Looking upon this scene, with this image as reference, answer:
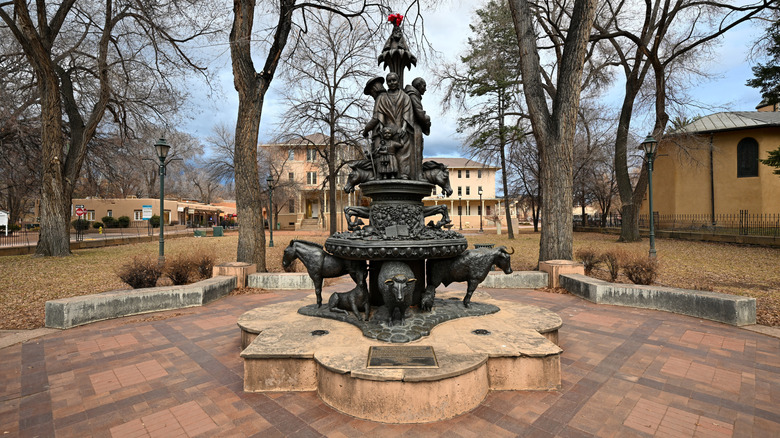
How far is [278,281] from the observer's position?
28.2ft

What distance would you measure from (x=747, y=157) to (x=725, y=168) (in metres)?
1.57

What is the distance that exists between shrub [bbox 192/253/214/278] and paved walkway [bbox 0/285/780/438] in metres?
3.98

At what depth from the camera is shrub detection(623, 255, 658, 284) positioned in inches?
309

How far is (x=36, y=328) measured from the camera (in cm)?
551

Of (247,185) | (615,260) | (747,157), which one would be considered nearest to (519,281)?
(615,260)

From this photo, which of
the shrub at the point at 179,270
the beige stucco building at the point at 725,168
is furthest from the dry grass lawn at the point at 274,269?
the beige stucco building at the point at 725,168

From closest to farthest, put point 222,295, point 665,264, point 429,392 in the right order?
point 429,392 < point 222,295 < point 665,264

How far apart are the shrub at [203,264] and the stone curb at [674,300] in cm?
934

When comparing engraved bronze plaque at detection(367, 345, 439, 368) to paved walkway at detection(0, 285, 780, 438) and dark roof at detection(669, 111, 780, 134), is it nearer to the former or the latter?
paved walkway at detection(0, 285, 780, 438)

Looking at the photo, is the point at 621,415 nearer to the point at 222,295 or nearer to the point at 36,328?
the point at 222,295

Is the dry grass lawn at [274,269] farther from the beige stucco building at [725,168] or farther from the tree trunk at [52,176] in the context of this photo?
the beige stucco building at [725,168]

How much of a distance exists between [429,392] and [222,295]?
→ 6406 millimetres

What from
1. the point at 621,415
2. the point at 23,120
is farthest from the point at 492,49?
the point at 23,120

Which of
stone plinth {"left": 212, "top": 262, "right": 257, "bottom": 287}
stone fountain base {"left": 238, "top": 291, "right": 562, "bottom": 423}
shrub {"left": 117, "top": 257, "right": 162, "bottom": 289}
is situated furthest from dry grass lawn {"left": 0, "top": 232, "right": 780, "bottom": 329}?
stone fountain base {"left": 238, "top": 291, "right": 562, "bottom": 423}
